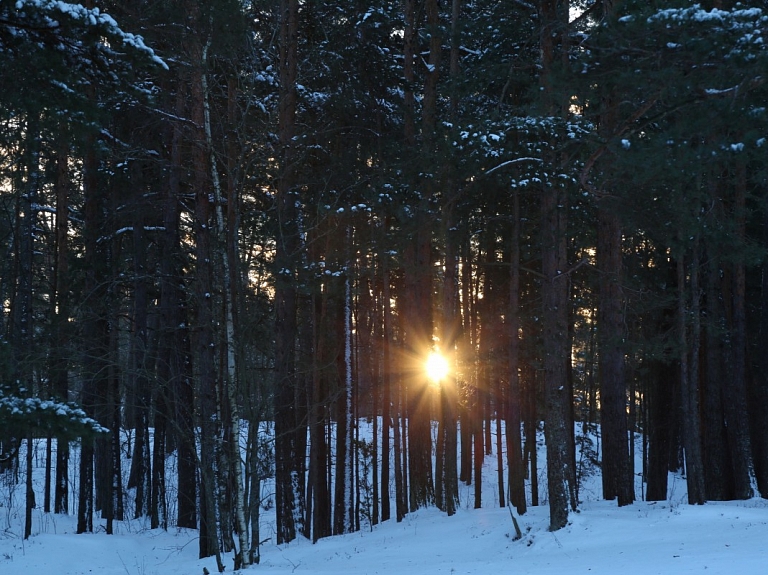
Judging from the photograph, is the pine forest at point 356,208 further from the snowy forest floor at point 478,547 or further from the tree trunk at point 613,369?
the snowy forest floor at point 478,547

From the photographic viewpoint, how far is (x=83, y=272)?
18141 mm

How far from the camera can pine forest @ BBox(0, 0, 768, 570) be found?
8906 mm

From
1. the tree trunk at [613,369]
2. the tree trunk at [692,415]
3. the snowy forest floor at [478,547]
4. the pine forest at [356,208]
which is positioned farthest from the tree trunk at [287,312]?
the tree trunk at [692,415]

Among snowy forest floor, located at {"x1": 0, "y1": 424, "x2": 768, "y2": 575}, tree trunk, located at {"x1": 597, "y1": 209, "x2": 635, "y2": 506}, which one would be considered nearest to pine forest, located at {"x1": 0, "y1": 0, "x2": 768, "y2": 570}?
tree trunk, located at {"x1": 597, "y1": 209, "x2": 635, "y2": 506}

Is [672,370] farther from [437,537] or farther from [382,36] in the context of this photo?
[382,36]

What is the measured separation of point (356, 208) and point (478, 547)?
22.1 feet

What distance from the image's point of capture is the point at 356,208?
13836 millimetres

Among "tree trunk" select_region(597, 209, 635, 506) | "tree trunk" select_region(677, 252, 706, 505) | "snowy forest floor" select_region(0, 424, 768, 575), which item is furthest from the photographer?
"tree trunk" select_region(597, 209, 635, 506)

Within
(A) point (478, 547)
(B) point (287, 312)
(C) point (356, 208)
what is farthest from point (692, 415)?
(B) point (287, 312)

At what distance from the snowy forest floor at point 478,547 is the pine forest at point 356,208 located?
802 millimetres

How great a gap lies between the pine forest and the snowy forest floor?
802 millimetres

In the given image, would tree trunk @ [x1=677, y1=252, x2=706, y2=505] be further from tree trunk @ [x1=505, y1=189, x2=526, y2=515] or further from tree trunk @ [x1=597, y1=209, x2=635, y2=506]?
tree trunk @ [x1=505, y1=189, x2=526, y2=515]

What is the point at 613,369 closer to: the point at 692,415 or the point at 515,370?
the point at 692,415

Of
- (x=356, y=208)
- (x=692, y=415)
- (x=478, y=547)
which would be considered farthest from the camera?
(x=692, y=415)
